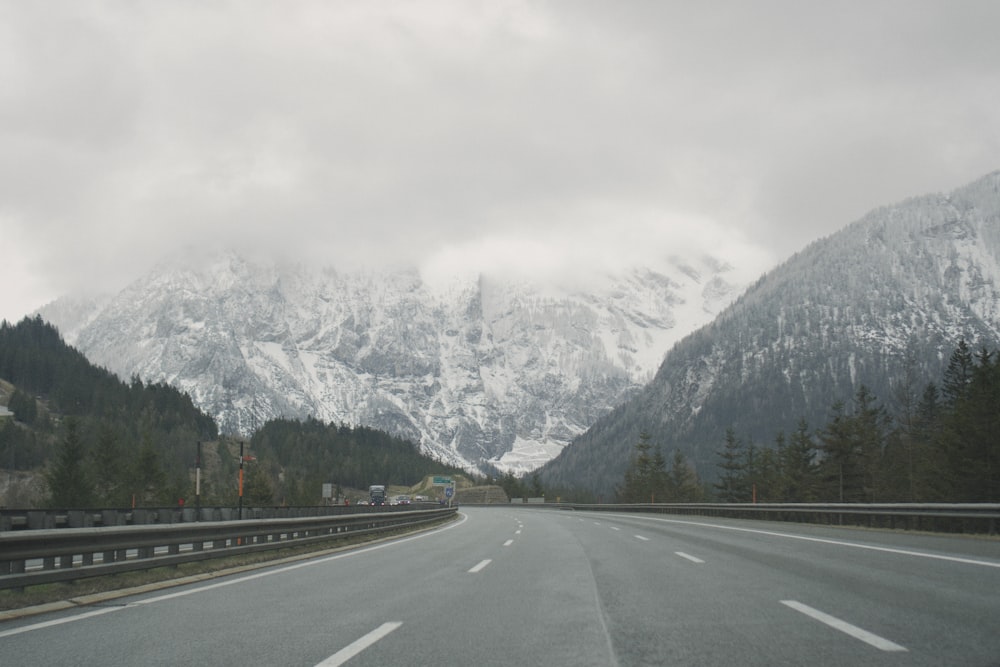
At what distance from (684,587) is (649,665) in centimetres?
493

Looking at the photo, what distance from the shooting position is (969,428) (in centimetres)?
4444

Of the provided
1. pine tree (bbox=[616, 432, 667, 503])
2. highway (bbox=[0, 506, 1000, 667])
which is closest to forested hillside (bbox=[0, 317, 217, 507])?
pine tree (bbox=[616, 432, 667, 503])

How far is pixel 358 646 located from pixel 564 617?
2.47 meters

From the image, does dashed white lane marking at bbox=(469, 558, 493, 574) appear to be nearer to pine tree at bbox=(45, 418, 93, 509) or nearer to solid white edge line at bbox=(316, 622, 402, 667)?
solid white edge line at bbox=(316, 622, 402, 667)

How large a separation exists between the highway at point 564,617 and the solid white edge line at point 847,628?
20mm

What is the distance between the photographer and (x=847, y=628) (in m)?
7.26

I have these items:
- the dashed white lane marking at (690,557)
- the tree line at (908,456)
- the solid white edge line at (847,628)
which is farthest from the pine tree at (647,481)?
the solid white edge line at (847,628)

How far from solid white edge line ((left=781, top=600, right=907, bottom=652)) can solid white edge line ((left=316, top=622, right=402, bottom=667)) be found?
408 centimetres

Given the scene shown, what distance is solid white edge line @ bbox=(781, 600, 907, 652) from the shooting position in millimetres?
6438

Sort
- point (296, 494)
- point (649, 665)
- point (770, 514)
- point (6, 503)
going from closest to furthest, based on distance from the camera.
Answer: point (649, 665) → point (770, 514) → point (6, 503) → point (296, 494)

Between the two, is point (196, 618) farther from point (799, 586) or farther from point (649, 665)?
point (799, 586)

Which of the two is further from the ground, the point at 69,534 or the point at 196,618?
the point at 69,534

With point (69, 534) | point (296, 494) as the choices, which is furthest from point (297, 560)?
point (296, 494)

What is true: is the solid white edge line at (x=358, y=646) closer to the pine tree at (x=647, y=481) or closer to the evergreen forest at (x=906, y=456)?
the evergreen forest at (x=906, y=456)
